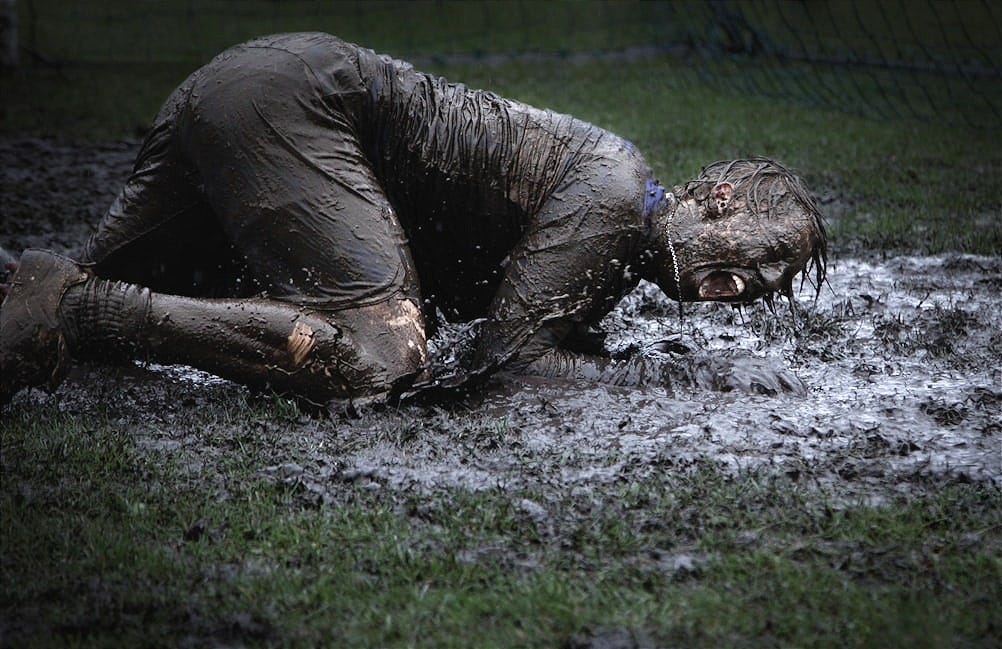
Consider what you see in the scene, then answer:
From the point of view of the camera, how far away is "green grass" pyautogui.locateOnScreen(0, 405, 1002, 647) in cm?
287

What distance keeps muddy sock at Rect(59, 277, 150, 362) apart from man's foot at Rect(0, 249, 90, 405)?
0.05 metres

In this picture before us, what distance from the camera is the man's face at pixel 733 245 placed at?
4469 mm

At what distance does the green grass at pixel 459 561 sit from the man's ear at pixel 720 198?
1.13 meters

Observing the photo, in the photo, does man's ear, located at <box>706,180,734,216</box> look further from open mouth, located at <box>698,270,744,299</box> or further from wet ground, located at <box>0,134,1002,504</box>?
wet ground, located at <box>0,134,1002,504</box>

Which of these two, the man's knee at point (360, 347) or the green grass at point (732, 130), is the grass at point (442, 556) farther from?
the green grass at point (732, 130)

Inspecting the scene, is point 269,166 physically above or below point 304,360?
above

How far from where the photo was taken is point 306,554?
10.5 ft

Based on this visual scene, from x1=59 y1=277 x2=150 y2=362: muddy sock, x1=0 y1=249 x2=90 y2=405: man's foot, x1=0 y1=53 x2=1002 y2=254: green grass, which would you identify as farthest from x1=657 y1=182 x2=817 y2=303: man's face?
x1=0 y1=53 x2=1002 y2=254: green grass

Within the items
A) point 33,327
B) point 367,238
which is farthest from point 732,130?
point 33,327

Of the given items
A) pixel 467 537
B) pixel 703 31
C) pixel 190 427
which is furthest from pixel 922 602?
pixel 703 31

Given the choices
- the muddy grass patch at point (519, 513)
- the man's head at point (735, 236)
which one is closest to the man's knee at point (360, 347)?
the muddy grass patch at point (519, 513)

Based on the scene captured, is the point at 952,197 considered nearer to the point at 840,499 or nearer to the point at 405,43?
the point at 840,499

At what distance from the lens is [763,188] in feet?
14.9

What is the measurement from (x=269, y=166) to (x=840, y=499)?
82.3 inches
